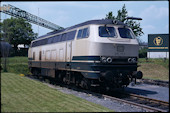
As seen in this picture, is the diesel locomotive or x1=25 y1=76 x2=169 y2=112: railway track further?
the diesel locomotive

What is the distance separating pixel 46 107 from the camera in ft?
26.9

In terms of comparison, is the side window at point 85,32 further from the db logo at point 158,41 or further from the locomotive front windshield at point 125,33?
the db logo at point 158,41

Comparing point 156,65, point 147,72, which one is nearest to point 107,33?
point 147,72

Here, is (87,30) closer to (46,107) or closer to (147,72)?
(46,107)

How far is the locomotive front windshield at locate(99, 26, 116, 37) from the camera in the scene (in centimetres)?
1149

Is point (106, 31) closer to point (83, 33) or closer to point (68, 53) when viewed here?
point (83, 33)

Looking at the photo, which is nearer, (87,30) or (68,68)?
(87,30)

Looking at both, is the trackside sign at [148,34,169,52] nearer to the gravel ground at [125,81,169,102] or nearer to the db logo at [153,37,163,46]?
the db logo at [153,37,163,46]

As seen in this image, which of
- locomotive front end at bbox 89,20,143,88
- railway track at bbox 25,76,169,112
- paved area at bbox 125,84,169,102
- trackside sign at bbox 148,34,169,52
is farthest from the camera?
trackside sign at bbox 148,34,169,52

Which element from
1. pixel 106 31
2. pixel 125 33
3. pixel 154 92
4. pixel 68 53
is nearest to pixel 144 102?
pixel 154 92

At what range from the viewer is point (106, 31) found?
1170cm

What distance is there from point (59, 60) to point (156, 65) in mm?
19170

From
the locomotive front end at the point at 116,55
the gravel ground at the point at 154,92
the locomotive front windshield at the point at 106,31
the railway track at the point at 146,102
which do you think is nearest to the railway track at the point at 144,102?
the railway track at the point at 146,102

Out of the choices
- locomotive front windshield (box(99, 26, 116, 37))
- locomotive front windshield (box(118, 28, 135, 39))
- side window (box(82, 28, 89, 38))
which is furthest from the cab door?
locomotive front windshield (box(118, 28, 135, 39))
